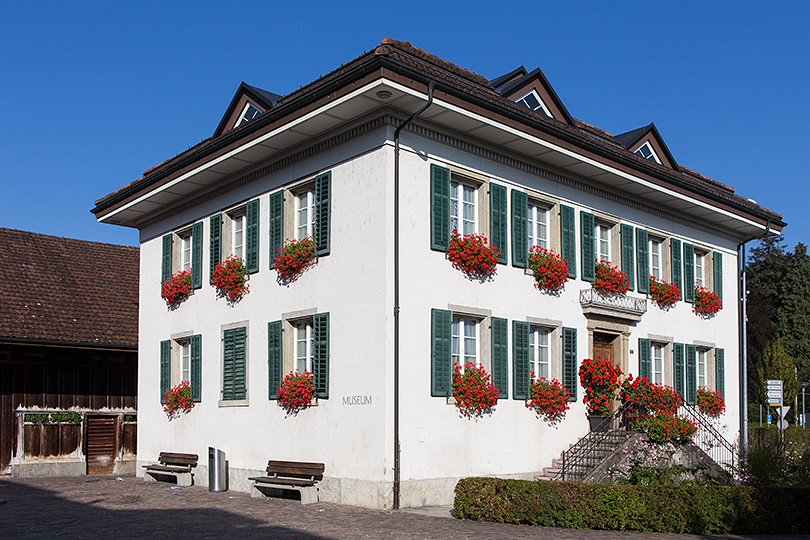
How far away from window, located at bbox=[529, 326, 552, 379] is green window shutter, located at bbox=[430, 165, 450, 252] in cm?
303

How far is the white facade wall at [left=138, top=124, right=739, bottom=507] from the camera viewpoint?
48.2ft

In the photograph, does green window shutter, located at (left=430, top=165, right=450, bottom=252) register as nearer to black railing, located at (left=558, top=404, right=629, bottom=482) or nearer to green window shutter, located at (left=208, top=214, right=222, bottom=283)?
black railing, located at (left=558, top=404, right=629, bottom=482)

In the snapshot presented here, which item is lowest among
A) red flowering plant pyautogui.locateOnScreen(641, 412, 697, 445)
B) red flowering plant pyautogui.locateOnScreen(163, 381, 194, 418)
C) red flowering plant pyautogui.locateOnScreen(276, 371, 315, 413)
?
red flowering plant pyautogui.locateOnScreen(641, 412, 697, 445)

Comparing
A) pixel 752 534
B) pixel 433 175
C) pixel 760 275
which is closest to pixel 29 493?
pixel 433 175

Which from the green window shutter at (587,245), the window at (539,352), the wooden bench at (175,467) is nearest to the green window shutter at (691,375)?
the green window shutter at (587,245)

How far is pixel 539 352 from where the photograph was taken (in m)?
17.5

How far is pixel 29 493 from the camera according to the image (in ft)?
58.6

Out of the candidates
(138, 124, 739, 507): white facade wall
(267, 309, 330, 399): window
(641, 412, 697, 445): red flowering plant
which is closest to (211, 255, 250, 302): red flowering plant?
(138, 124, 739, 507): white facade wall

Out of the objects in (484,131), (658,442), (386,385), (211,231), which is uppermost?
(484,131)

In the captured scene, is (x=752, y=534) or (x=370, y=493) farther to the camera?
(x=370, y=493)

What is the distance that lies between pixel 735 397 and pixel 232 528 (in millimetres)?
15159

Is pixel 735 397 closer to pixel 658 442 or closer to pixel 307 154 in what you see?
pixel 658 442

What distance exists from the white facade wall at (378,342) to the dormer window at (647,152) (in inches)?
137

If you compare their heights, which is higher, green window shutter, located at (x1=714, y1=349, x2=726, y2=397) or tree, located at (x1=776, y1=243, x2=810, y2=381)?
tree, located at (x1=776, y1=243, x2=810, y2=381)
